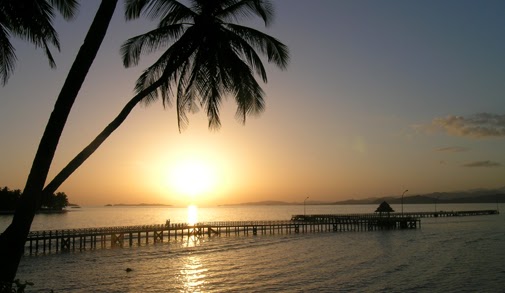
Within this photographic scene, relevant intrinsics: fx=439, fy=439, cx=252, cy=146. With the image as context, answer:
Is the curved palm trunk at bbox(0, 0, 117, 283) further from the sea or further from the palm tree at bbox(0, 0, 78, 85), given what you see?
the sea

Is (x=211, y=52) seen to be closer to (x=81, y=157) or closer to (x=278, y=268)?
(x=81, y=157)

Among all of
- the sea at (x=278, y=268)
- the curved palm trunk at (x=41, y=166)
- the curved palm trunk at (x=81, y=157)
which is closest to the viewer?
the curved palm trunk at (x=41, y=166)

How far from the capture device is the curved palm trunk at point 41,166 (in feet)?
21.0

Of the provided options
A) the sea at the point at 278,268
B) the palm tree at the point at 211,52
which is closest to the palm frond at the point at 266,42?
the palm tree at the point at 211,52

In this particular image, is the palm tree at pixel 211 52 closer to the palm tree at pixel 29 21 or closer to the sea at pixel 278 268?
the palm tree at pixel 29 21

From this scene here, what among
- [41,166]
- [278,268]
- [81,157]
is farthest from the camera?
[278,268]

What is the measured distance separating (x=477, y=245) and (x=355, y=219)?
3035cm

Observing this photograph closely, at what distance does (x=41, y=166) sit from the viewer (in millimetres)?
6570

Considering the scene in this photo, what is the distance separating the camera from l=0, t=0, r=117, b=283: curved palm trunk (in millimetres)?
6412

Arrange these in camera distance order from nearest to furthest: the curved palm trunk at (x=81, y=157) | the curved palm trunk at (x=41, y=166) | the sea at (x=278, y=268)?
the curved palm trunk at (x=41, y=166) → the curved palm trunk at (x=81, y=157) → the sea at (x=278, y=268)

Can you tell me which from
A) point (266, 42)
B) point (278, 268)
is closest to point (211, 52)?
point (266, 42)

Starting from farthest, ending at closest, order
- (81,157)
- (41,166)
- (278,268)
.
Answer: (278,268) → (81,157) → (41,166)

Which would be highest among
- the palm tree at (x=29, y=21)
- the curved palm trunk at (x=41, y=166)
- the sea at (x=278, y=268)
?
the palm tree at (x=29, y=21)

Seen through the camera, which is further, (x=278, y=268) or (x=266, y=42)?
(x=278, y=268)
